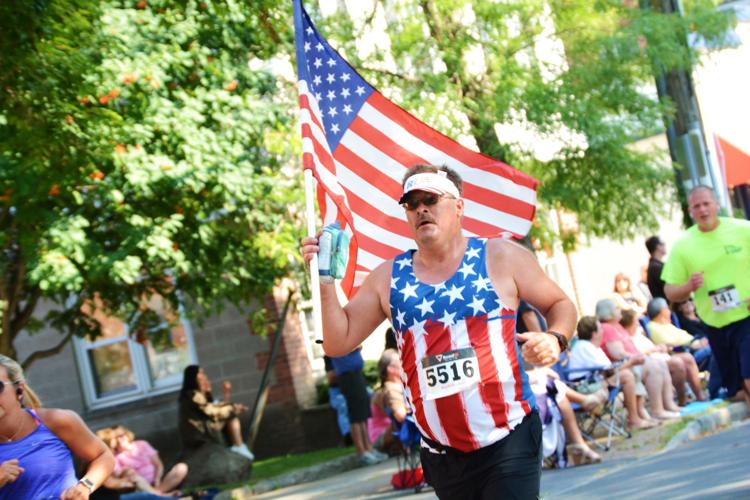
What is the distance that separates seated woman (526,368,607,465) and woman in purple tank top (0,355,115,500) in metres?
6.59

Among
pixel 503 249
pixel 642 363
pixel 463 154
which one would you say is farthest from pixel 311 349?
pixel 503 249

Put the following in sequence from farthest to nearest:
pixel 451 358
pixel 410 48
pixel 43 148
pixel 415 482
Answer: pixel 410 48 → pixel 415 482 → pixel 43 148 → pixel 451 358

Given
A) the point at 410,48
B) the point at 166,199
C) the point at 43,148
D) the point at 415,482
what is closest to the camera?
the point at 43,148

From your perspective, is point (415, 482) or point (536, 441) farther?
point (415, 482)

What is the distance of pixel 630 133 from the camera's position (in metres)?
16.4

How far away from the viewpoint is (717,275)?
12.0 metres

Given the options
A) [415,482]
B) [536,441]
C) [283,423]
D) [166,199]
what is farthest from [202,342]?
[536,441]

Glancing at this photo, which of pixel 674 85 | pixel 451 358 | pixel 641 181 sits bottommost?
pixel 451 358

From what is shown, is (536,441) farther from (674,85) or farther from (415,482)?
(674,85)

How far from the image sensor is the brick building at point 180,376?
21.6 metres

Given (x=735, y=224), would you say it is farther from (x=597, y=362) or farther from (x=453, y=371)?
(x=453, y=371)

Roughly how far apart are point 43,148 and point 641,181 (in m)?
8.21

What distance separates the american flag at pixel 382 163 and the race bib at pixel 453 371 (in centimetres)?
256

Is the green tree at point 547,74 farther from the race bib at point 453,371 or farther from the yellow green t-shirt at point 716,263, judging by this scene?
the race bib at point 453,371
